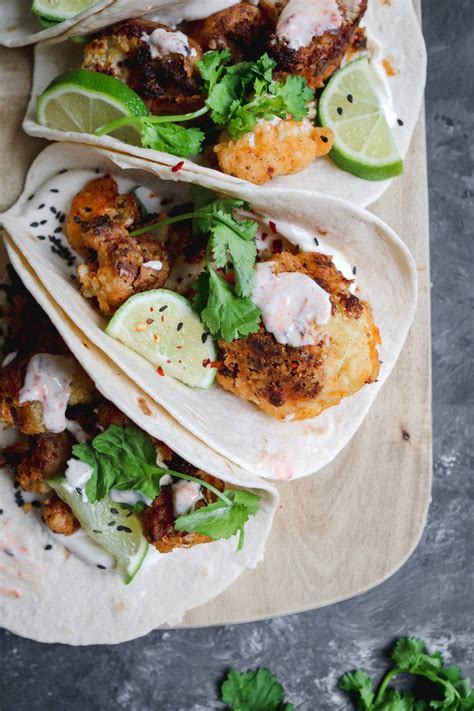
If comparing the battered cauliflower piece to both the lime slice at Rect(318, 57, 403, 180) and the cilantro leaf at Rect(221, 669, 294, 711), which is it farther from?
the cilantro leaf at Rect(221, 669, 294, 711)

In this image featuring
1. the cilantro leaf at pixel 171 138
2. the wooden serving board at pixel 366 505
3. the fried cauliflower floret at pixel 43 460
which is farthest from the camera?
the wooden serving board at pixel 366 505

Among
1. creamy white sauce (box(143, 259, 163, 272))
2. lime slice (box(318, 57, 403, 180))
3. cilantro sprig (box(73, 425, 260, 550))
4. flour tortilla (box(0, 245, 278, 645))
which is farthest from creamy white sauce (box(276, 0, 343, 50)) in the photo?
flour tortilla (box(0, 245, 278, 645))

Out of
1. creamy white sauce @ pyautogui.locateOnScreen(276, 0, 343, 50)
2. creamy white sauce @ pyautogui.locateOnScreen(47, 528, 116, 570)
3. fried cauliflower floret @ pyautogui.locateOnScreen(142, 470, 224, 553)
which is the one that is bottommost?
creamy white sauce @ pyautogui.locateOnScreen(47, 528, 116, 570)

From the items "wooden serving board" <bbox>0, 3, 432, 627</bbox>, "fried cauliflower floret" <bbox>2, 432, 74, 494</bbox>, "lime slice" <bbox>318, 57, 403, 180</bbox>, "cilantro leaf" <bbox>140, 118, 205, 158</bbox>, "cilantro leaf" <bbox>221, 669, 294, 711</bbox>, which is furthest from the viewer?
"cilantro leaf" <bbox>221, 669, 294, 711</bbox>

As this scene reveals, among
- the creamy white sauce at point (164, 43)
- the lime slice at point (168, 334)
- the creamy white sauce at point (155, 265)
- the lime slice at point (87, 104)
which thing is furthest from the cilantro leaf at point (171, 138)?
the lime slice at point (168, 334)

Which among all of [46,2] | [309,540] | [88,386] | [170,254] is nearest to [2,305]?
[88,386]

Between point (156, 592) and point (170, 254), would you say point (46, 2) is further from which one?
point (156, 592)

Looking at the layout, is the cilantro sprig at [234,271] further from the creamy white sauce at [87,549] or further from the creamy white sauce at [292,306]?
the creamy white sauce at [87,549]
